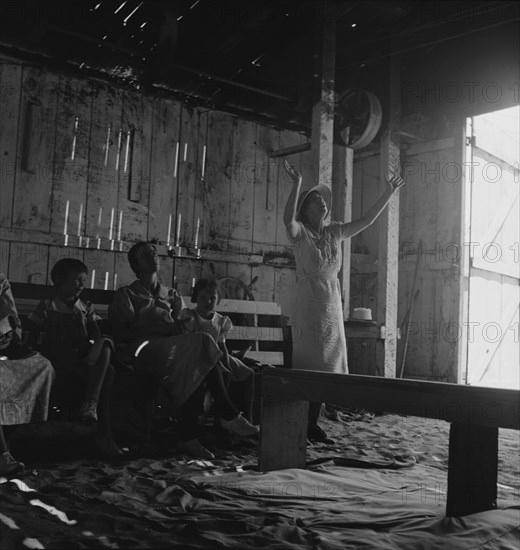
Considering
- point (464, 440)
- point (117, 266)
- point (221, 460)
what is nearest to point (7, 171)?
point (117, 266)

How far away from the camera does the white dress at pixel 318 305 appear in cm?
475

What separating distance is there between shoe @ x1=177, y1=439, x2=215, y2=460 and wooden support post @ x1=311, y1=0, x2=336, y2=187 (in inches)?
117

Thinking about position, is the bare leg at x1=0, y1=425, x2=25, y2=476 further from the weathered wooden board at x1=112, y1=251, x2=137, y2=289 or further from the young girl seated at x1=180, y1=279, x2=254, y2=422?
the weathered wooden board at x1=112, y1=251, x2=137, y2=289

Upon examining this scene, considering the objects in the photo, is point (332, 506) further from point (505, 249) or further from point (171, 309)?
point (505, 249)

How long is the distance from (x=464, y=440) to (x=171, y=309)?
2.50m

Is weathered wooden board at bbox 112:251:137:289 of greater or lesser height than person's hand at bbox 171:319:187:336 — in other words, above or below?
above

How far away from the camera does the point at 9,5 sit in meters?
5.85

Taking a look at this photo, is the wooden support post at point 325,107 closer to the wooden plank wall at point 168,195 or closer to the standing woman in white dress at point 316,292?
the wooden plank wall at point 168,195

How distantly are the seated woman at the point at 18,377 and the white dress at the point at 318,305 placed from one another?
5.90ft

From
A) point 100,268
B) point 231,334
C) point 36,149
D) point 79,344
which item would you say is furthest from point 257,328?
point 79,344

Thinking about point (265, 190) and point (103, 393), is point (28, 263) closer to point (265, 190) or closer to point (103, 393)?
point (103, 393)

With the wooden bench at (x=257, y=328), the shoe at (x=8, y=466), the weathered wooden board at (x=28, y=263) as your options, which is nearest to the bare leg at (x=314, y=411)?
the wooden bench at (x=257, y=328)

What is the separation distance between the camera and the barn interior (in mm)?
6664

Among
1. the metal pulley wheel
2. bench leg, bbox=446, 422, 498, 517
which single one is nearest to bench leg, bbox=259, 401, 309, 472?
bench leg, bbox=446, 422, 498, 517
